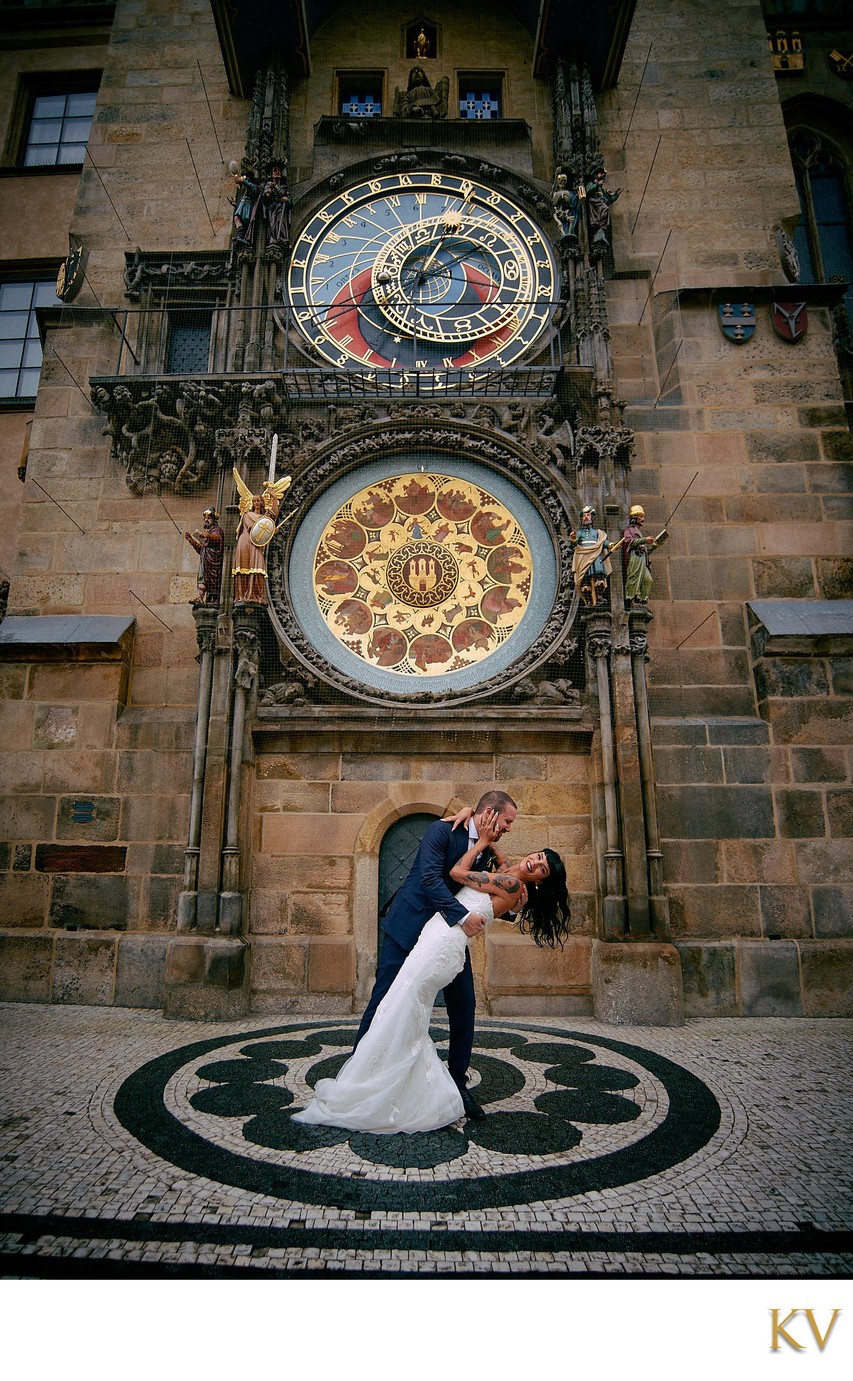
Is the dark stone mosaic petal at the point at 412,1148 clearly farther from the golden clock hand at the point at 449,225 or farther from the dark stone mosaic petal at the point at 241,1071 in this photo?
the golden clock hand at the point at 449,225

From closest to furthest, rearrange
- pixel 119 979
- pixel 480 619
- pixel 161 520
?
pixel 119 979
pixel 480 619
pixel 161 520

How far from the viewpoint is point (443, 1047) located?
5.73m

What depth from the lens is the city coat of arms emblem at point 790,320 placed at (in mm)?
9539

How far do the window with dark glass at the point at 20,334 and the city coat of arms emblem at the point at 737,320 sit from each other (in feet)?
34.9

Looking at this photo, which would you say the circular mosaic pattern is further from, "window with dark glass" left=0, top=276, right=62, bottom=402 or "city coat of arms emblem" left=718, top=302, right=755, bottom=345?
"window with dark glass" left=0, top=276, right=62, bottom=402

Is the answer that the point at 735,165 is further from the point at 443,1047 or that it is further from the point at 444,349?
the point at 443,1047

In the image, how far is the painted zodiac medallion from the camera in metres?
8.67

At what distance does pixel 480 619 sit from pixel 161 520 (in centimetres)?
424

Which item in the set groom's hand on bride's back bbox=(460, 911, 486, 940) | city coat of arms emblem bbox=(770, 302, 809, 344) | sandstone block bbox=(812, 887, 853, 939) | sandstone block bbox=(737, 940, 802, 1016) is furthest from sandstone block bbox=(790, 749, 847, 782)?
groom's hand on bride's back bbox=(460, 911, 486, 940)

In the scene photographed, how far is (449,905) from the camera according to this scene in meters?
3.98

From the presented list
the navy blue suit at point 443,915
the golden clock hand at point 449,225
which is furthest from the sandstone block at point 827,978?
the golden clock hand at point 449,225

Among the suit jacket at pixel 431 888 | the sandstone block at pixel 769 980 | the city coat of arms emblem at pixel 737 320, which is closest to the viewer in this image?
the suit jacket at pixel 431 888

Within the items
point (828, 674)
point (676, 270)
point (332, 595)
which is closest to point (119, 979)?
point (332, 595)

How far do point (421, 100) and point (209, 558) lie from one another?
8140 mm
